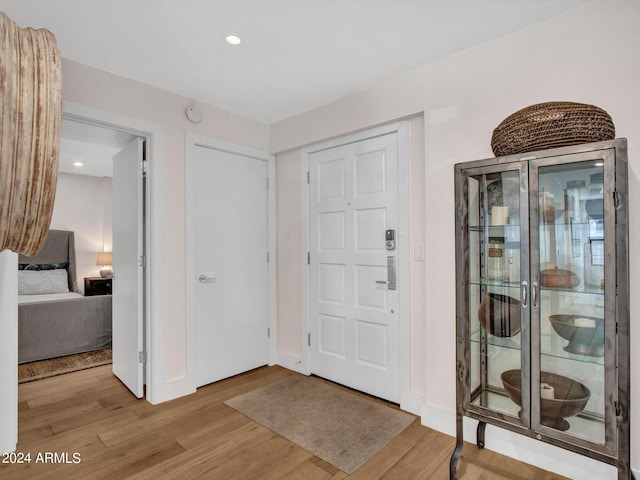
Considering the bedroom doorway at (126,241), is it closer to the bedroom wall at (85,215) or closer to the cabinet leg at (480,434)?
the cabinet leg at (480,434)

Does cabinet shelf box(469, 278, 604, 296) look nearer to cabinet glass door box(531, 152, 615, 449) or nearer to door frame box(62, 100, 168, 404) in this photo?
cabinet glass door box(531, 152, 615, 449)

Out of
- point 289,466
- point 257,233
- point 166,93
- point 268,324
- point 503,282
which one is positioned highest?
point 166,93

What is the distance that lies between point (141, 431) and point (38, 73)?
8.20 ft

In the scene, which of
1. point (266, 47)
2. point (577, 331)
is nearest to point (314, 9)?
point (266, 47)

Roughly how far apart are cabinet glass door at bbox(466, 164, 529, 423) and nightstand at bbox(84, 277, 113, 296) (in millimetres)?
5494

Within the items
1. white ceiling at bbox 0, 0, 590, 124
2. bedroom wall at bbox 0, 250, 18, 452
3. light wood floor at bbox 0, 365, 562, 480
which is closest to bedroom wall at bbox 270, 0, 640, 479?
white ceiling at bbox 0, 0, 590, 124

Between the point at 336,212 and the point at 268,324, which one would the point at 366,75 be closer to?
the point at 336,212

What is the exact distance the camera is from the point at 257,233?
332 centimetres

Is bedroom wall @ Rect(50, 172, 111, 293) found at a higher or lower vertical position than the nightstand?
higher

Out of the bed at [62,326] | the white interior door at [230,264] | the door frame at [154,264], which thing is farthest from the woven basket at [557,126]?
the bed at [62,326]

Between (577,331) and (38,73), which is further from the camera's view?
(577,331)

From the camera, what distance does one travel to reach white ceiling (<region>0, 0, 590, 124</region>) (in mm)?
1763

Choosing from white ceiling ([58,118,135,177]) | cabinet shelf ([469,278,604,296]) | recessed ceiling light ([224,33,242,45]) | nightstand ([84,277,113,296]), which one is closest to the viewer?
cabinet shelf ([469,278,604,296])

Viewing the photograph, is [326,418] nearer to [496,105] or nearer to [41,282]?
[496,105]
